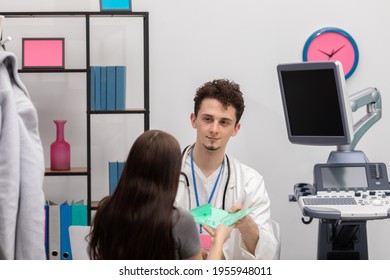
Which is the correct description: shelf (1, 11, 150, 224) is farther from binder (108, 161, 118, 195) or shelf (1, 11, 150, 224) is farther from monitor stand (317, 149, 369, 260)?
monitor stand (317, 149, 369, 260)

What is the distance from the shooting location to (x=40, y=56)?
3.73 m

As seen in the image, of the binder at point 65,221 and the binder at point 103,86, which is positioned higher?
the binder at point 103,86

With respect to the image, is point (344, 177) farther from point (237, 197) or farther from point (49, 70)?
A: point (49, 70)

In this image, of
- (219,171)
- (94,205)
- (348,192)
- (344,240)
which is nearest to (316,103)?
(348,192)

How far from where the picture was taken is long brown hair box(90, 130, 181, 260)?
1633 millimetres

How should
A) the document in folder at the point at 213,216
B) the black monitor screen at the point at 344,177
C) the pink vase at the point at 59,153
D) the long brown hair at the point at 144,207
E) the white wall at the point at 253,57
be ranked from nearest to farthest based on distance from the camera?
the long brown hair at the point at 144,207, the document in folder at the point at 213,216, the black monitor screen at the point at 344,177, the pink vase at the point at 59,153, the white wall at the point at 253,57

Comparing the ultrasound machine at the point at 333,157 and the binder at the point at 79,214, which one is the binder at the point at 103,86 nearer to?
the binder at the point at 79,214

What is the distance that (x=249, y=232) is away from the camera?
8.16ft

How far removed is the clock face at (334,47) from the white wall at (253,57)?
57 mm

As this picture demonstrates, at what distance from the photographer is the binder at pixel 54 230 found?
361 centimetres

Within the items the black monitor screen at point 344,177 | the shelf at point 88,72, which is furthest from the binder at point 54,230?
the black monitor screen at point 344,177

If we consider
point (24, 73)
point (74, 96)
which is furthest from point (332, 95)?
point (24, 73)

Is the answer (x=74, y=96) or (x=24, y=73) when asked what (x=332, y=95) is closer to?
(x=74, y=96)

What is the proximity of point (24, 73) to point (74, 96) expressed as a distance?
340 millimetres
